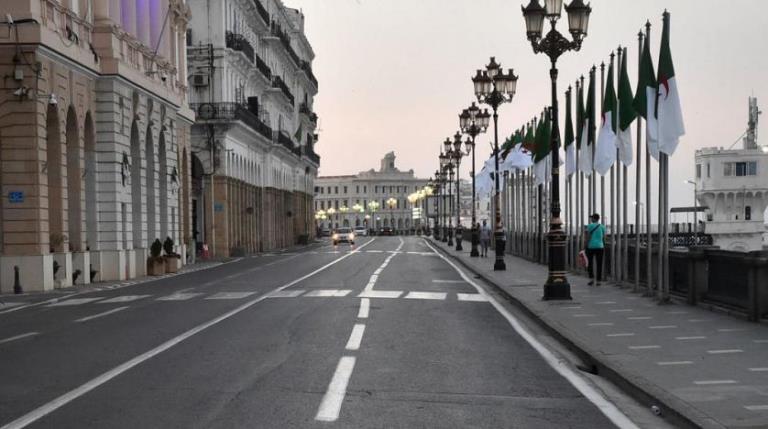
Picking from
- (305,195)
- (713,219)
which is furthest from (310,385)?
(713,219)

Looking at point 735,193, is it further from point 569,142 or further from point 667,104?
point 667,104

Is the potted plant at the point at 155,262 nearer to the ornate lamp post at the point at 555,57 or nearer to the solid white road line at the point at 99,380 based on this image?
the solid white road line at the point at 99,380

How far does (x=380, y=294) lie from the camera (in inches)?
899

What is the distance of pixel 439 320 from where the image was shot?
16.9 metres

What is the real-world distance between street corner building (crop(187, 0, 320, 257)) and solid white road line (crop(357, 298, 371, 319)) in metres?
34.4

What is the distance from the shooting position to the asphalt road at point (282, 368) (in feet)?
27.8

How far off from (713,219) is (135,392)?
11484 cm

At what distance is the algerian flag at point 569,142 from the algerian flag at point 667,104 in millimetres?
12267

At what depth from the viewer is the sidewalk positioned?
28.1ft

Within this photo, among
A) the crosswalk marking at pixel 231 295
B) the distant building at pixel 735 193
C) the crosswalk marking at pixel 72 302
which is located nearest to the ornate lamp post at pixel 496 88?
the crosswalk marking at pixel 231 295

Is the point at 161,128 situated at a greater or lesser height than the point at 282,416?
greater

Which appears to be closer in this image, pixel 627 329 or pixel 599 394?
pixel 599 394

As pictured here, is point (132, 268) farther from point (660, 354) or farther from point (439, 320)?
point (660, 354)

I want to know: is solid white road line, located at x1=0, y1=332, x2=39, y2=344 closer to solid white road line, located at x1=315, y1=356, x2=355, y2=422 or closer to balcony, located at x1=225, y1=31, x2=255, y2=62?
solid white road line, located at x1=315, y1=356, x2=355, y2=422
